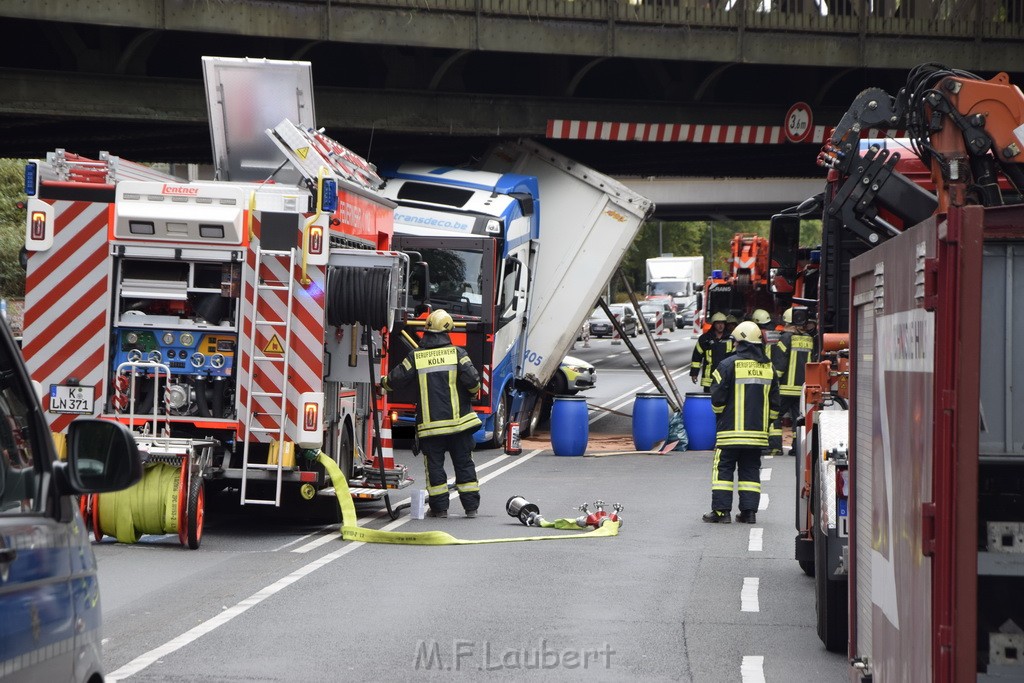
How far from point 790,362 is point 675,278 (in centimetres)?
5214

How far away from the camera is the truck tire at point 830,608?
8031mm

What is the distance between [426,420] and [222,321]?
86.2 inches

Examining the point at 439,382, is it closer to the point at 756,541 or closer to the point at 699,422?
the point at 756,541

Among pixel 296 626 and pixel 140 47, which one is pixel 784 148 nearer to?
pixel 140 47

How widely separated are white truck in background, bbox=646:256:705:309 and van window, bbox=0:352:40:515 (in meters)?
69.0

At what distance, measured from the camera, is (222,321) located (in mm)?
12258

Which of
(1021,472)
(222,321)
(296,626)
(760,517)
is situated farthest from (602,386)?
(1021,472)

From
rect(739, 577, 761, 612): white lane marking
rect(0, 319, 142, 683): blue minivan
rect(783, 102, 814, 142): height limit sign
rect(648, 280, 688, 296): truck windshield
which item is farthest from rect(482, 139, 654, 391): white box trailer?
rect(648, 280, 688, 296): truck windshield

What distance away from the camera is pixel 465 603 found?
945cm

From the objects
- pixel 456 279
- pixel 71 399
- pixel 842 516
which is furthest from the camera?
pixel 456 279

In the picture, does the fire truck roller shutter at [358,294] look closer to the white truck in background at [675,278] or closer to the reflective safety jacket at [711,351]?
the reflective safety jacket at [711,351]

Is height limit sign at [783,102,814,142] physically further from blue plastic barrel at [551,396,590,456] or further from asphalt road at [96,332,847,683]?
asphalt road at [96,332,847,683]

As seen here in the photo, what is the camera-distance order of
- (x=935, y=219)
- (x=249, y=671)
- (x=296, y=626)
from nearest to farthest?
(x=935, y=219) < (x=249, y=671) < (x=296, y=626)

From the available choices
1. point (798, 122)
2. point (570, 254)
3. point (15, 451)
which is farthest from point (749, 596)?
point (798, 122)
